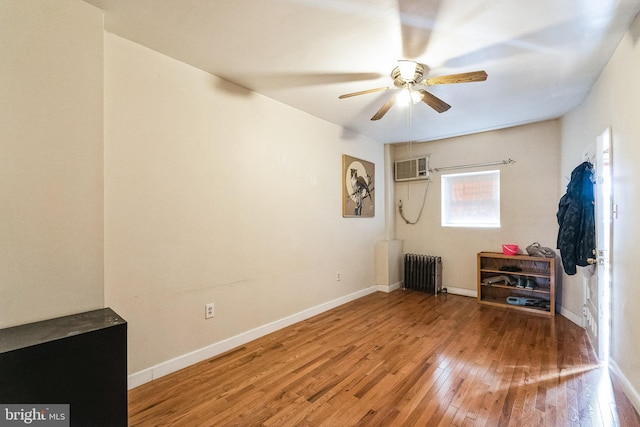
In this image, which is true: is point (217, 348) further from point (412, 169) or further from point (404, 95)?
point (412, 169)

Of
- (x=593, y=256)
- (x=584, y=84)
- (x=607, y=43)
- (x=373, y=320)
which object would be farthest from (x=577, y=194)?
(x=373, y=320)

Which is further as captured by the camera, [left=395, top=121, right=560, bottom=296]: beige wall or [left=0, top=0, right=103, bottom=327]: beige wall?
[left=395, top=121, right=560, bottom=296]: beige wall

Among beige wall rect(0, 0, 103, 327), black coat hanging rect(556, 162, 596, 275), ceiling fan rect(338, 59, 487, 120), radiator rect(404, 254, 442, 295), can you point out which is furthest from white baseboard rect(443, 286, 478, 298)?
beige wall rect(0, 0, 103, 327)

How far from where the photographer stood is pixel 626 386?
1938 millimetres

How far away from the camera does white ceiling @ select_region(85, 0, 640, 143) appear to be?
5.61 ft

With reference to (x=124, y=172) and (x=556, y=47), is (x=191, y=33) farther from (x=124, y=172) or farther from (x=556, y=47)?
(x=556, y=47)

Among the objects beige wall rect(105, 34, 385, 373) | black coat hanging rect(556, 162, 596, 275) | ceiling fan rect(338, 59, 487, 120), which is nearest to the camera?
beige wall rect(105, 34, 385, 373)

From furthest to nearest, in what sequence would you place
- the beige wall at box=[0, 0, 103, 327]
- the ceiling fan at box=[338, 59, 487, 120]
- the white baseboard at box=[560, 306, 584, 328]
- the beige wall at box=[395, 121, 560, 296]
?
1. the beige wall at box=[395, 121, 560, 296]
2. the white baseboard at box=[560, 306, 584, 328]
3. the ceiling fan at box=[338, 59, 487, 120]
4. the beige wall at box=[0, 0, 103, 327]

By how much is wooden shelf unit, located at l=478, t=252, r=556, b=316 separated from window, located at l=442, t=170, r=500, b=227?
569 millimetres

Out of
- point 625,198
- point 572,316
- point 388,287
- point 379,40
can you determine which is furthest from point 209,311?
point 572,316

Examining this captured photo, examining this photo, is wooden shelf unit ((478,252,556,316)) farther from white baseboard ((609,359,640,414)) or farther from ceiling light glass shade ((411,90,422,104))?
ceiling light glass shade ((411,90,422,104))

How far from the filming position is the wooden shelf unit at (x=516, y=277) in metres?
3.63

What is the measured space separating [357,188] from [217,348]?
2.83m

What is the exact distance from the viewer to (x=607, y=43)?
80.0 inches
